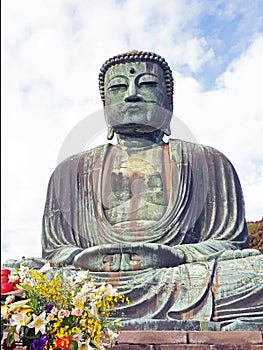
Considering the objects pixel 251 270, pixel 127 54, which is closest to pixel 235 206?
pixel 251 270

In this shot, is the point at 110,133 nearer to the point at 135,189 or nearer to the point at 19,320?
the point at 135,189

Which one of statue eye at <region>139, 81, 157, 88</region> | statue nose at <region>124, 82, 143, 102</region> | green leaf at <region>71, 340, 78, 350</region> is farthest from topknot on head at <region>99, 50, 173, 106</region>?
green leaf at <region>71, 340, 78, 350</region>

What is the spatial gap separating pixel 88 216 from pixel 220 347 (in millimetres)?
3330

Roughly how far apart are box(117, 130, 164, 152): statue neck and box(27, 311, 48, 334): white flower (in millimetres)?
5414

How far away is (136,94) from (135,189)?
143cm

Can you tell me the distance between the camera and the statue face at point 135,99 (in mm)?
8055

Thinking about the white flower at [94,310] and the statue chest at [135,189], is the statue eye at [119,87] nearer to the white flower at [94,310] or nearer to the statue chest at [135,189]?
the statue chest at [135,189]

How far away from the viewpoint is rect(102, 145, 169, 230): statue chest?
24.2 ft

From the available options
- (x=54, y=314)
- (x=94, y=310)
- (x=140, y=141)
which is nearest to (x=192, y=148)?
(x=140, y=141)

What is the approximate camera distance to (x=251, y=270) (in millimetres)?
5777

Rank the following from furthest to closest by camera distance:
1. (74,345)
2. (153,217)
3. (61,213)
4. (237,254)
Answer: (61,213) < (153,217) < (237,254) < (74,345)

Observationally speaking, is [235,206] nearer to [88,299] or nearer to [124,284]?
[124,284]

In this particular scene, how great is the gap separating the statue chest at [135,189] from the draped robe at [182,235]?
135mm

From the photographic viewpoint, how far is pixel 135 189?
7680 mm
